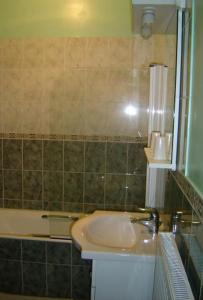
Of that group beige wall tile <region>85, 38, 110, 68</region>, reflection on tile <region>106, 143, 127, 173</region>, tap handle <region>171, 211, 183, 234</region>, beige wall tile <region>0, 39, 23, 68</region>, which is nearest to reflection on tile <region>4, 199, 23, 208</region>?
reflection on tile <region>106, 143, 127, 173</region>

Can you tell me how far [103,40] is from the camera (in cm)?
258

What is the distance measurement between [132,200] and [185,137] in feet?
5.27

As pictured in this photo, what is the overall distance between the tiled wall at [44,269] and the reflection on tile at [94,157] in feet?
2.43

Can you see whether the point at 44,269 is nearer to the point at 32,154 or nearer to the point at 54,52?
the point at 32,154

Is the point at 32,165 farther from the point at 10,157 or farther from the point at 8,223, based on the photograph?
the point at 8,223

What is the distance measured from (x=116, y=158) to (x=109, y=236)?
100 centimetres

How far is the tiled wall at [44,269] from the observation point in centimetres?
229

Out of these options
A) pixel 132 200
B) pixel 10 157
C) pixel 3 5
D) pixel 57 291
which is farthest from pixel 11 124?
pixel 57 291

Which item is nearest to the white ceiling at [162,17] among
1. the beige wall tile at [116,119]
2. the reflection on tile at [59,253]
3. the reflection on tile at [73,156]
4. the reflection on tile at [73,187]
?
the beige wall tile at [116,119]

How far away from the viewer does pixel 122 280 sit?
1.47m

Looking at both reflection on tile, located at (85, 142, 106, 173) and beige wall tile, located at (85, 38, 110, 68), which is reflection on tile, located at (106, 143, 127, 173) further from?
beige wall tile, located at (85, 38, 110, 68)

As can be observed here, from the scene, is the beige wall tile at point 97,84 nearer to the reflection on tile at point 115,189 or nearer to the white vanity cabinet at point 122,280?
the reflection on tile at point 115,189

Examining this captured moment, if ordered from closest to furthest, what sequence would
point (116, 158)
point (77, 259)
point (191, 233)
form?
1. point (191, 233)
2. point (77, 259)
3. point (116, 158)

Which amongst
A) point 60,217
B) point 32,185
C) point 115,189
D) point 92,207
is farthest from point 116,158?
point 32,185
